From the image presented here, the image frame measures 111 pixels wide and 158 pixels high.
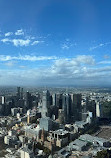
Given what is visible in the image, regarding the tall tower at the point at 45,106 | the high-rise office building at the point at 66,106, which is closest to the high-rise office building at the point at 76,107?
the high-rise office building at the point at 66,106

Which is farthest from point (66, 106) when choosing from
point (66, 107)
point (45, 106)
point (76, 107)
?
point (45, 106)

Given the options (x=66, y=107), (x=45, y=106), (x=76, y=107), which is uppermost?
(x=45, y=106)

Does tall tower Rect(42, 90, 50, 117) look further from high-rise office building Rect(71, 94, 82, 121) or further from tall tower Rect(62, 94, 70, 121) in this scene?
Answer: high-rise office building Rect(71, 94, 82, 121)

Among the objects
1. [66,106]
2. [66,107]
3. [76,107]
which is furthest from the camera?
[76,107]

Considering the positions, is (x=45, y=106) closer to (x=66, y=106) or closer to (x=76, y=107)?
(x=66, y=106)

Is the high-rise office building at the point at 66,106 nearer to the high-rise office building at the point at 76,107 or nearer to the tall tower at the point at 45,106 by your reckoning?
the high-rise office building at the point at 76,107

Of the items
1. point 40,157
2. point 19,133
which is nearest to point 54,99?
point 19,133

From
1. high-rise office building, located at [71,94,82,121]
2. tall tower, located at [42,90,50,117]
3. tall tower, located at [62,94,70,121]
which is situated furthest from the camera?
high-rise office building, located at [71,94,82,121]

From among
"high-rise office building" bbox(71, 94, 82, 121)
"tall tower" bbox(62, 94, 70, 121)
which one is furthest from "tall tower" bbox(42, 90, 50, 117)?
"high-rise office building" bbox(71, 94, 82, 121)

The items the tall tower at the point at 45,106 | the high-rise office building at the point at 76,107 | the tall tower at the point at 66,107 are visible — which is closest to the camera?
the tall tower at the point at 66,107

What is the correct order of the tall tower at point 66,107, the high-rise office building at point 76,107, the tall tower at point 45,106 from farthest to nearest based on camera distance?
1. the high-rise office building at point 76,107
2. the tall tower at point 45,106
3. the tall tower at point 66,107

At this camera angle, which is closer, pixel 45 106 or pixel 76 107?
pixel 45 106

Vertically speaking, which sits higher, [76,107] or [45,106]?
[45,106]

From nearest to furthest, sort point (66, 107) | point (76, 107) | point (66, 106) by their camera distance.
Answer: point (66, 107) → point (66, 106) → point (76, 107)
